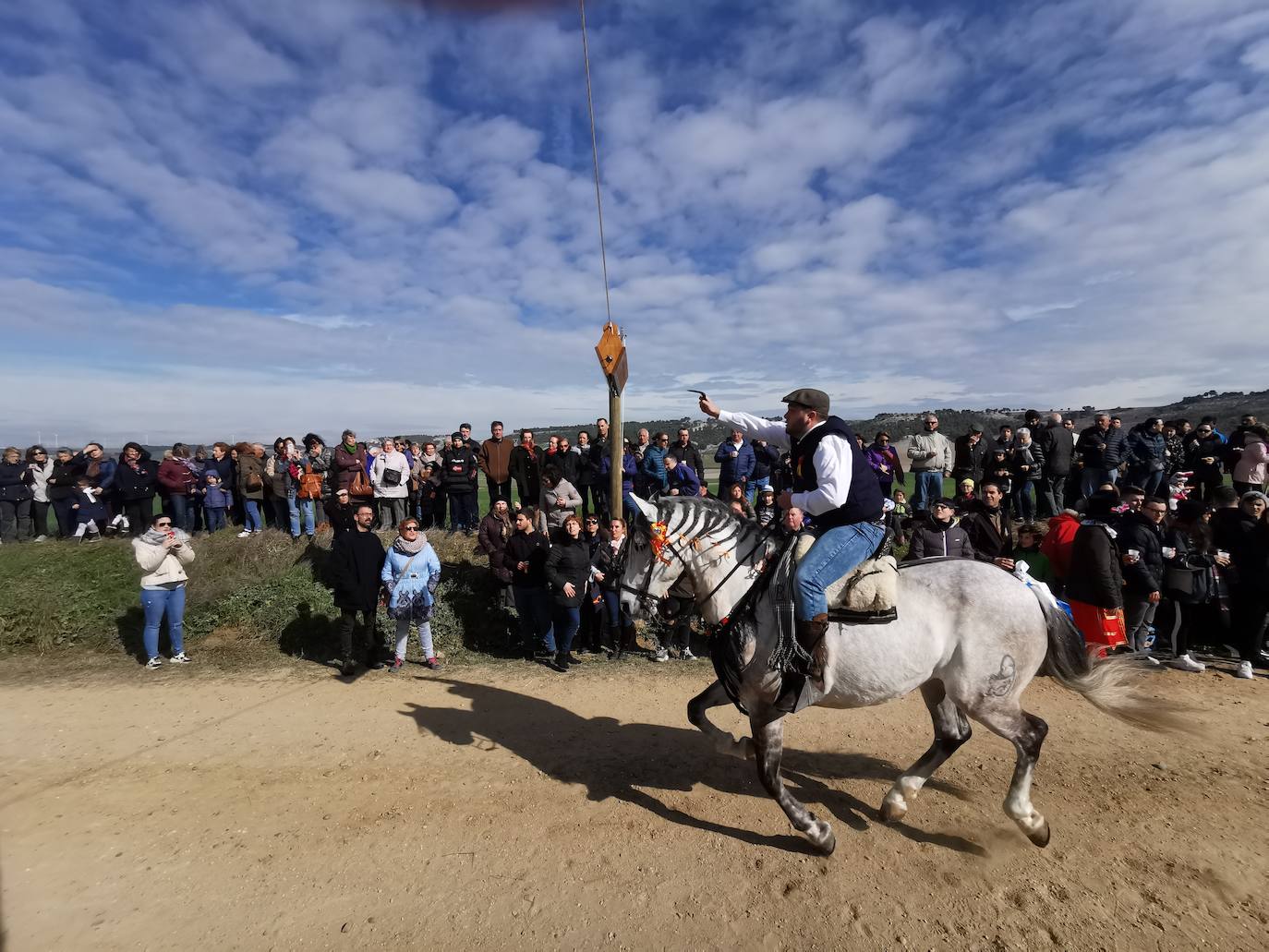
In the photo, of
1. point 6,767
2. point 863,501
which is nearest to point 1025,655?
point 863,501

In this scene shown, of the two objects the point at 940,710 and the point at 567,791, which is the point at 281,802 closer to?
the point at 567,791

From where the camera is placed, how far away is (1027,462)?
1071 centimetres

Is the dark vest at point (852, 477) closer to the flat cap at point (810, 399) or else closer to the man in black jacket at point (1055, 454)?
the flat cap at point (810, 399)

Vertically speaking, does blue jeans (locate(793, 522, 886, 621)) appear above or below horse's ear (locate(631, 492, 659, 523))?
below

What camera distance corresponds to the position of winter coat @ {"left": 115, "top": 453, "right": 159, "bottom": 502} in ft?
37.9

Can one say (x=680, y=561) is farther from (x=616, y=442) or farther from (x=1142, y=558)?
(x=1142, y=558)

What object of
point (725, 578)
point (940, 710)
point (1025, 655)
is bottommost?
point (940, 710)

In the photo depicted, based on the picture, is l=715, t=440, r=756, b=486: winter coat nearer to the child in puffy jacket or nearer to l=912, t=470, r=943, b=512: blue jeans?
l=912, t=470, r=943, b=512: blue jeans

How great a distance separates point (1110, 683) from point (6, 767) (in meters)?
9.48

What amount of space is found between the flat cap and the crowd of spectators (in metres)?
3.81

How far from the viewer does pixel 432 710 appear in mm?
6531

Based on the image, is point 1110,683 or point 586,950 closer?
point 586,950

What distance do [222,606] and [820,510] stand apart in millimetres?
9380

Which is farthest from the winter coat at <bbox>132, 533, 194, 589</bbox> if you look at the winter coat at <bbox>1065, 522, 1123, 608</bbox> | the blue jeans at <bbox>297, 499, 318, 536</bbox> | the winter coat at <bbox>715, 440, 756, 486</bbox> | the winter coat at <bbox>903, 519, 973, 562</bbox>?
the winter coat at <bbox>1065, 522, 1123, 608</bbox>
